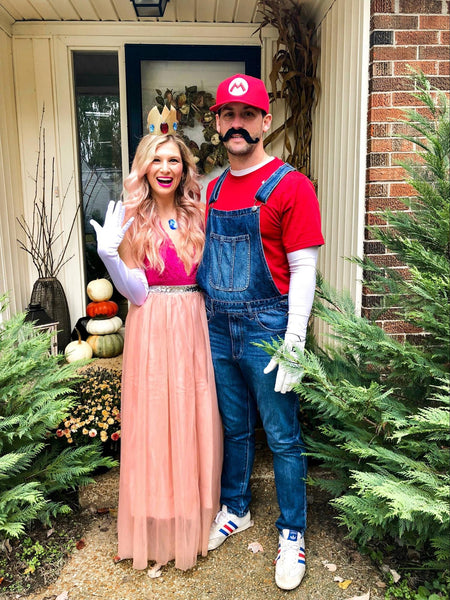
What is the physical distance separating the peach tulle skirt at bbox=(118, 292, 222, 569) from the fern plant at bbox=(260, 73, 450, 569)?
1.46 ft

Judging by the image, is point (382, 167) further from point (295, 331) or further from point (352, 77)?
point (295, 331)

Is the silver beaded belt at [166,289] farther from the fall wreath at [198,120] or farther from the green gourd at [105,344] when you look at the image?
the fall wreath at [198,120]

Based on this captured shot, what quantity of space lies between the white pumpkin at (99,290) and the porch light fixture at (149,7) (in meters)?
2.16

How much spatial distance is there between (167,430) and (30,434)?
66 centimetres

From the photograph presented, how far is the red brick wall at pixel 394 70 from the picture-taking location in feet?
9.23

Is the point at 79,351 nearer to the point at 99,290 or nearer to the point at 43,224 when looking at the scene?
the point at 99,290

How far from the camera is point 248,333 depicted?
216 cm

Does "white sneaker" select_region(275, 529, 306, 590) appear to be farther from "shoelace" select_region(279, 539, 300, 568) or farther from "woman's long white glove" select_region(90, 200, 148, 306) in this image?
"woman's long white glove" select_region(90, 200, 148, 306)

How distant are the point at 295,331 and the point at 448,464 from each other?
0.76m

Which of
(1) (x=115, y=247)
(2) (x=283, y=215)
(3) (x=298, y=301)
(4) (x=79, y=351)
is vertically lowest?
(4) (x=79, y=351)

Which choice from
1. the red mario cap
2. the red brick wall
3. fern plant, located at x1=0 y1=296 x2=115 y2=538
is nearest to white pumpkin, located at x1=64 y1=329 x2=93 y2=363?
fern plant, located at x1=0 y1=296 x2=115 y2=538

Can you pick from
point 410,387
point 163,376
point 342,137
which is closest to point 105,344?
point 163,376

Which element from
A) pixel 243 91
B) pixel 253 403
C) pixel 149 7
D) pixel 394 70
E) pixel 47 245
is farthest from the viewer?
pixel 47 245

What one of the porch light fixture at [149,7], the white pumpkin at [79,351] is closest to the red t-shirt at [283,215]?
the porch light fixture at [149,7]
